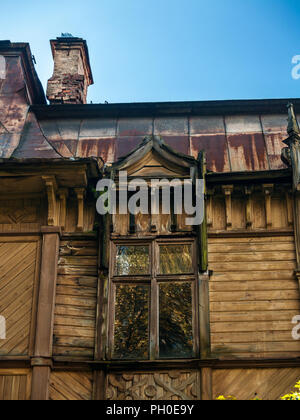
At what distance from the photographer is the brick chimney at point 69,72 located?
17.1m

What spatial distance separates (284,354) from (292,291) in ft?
3.54

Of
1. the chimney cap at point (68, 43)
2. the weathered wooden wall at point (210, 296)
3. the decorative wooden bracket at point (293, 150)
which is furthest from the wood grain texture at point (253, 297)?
the chimney cap at point (68, 43)

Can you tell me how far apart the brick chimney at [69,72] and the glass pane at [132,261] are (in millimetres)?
5181

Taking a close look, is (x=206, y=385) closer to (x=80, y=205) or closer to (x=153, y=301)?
(x=153, y=301)

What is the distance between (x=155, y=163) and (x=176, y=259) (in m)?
1.82

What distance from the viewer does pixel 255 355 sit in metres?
12.1

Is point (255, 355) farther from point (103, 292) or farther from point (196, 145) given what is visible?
point (196, 145)

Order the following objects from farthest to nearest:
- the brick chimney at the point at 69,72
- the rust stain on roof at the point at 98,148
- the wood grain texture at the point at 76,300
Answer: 1. the brick chimney at the point at 69,72
2. the rust stain on roof at the point at 98,148
3. the wood grain texture at the point at 76,300

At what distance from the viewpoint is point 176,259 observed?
12.9 m

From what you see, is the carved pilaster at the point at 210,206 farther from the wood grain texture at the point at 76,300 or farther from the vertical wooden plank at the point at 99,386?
the vertical wooden plank at the point at 99,386

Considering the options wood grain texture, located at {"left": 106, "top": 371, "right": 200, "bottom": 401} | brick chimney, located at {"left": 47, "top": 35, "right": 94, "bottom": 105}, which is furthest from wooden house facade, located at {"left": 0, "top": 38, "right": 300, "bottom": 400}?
brick chimney, located at {"left": 47, "top": 35, "right": 94, "bottom": 105}

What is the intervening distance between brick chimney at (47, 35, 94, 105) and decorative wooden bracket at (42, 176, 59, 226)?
4.24 m

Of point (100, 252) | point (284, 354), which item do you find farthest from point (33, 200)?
point (284, 354)

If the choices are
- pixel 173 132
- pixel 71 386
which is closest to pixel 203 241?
pixel 173 132
